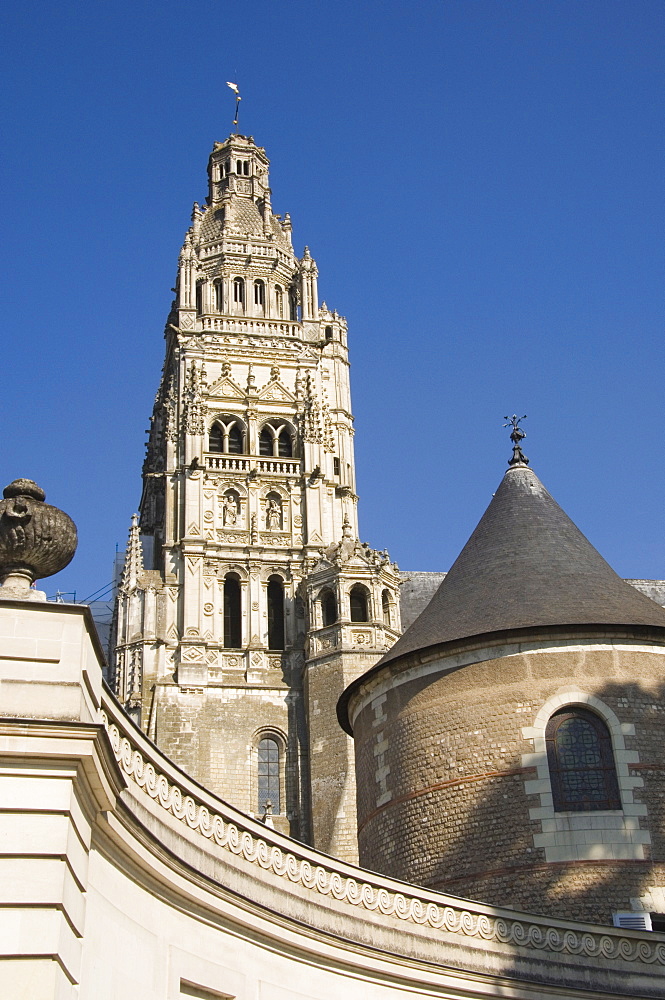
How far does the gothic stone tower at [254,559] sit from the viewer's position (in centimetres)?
4097

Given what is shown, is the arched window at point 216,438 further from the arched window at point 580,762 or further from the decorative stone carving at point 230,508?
the arched window at point 580,762

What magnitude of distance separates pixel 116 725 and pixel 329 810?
95.3ft

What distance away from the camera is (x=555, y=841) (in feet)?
67.3

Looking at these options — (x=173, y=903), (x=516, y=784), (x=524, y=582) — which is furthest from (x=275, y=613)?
(x=173, y=903)

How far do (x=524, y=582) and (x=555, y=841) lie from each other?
5.71 meters

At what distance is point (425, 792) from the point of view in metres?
22.3

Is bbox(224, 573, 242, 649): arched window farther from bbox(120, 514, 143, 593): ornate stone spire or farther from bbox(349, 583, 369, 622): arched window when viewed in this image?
bbox(349, 583, 369, 622): arched window

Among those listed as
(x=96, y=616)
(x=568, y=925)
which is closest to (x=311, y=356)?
(x=96, y=616)

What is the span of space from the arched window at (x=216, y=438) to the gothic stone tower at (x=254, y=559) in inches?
2.3

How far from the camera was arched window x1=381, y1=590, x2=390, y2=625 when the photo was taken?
43.4 meters

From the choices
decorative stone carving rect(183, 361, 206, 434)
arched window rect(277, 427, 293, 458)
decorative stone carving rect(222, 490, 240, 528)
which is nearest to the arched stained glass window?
arched window rect(277, 427, 293, 458)

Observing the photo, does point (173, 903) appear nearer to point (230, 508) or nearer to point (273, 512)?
point (230, 508)

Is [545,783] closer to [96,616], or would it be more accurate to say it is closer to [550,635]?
[550,635]

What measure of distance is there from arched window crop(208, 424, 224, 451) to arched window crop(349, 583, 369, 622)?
31.5 feet
